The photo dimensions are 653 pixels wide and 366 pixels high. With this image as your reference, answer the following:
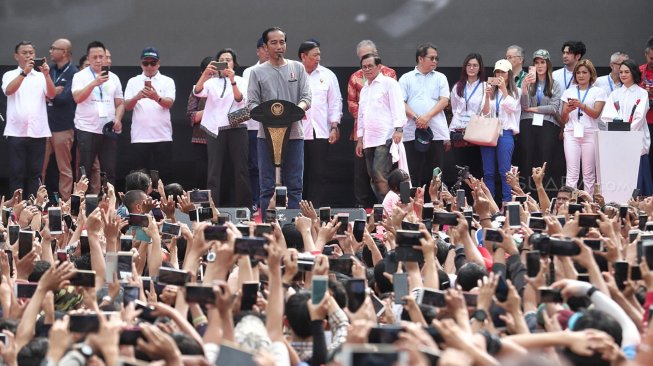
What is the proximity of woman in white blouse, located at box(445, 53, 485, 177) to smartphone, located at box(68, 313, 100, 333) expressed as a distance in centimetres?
703

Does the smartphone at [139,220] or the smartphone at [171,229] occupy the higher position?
the smartphone at [139,220]

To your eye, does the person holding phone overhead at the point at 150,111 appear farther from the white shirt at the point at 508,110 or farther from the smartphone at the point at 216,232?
the smartphone at the point at 216,232

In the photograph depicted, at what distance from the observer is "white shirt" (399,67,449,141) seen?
1030cm

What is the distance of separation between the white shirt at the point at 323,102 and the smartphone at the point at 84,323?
658cm

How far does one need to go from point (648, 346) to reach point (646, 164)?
763cm

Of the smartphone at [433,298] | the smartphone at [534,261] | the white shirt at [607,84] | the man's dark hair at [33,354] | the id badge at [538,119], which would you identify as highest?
the white shirt at [607,84]

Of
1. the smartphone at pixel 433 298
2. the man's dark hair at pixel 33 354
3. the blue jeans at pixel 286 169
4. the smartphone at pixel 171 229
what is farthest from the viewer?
the blue jeans at pixel 286 169

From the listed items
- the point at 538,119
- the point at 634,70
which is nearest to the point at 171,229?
the point at 538,119

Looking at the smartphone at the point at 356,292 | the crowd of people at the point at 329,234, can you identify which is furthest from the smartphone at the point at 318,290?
the smartphone at the point at 356,292

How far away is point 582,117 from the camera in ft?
34.4

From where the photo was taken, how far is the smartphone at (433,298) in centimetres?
434

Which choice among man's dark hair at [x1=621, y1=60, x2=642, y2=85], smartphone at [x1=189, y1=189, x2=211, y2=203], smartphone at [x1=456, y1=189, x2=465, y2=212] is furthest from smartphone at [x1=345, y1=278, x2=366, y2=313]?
man's dark hair at [x1=621, y1=60, x2=642, y2=85]

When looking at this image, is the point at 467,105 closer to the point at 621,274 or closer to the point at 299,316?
the point at 621,274

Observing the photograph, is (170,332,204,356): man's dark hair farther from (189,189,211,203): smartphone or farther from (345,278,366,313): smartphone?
(189,189,211,203): smartphone
